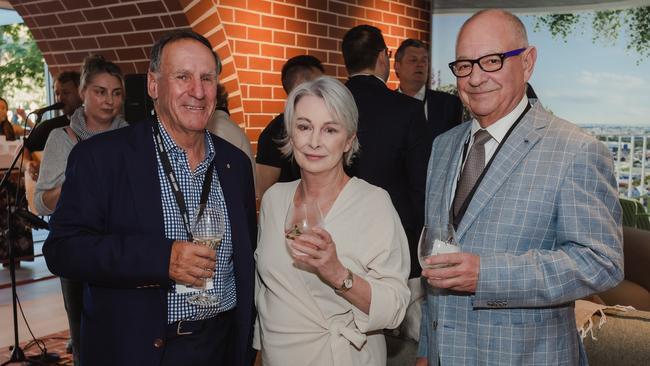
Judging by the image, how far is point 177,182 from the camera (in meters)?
1.89

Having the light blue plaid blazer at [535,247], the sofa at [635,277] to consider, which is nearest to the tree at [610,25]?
the sofa at [635,277]

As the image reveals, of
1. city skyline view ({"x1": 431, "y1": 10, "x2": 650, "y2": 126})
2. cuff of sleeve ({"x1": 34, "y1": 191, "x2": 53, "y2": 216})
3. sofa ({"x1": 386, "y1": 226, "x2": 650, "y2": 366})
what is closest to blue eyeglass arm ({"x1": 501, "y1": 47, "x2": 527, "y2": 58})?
sofa ({"x1": 386, "y1": 226, "x2": 650, "y2": 366})

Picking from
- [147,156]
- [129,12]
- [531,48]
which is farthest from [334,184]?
[129,12]

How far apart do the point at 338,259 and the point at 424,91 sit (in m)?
3.13

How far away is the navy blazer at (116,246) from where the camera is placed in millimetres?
1734

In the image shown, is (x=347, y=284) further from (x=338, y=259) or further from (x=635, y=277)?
(x=635, y=277)

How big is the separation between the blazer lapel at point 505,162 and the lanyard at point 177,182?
82cm

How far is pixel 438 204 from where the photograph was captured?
1.85 metres

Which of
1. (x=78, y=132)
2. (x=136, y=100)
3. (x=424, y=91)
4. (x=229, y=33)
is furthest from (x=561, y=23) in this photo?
(x=78, y=132)

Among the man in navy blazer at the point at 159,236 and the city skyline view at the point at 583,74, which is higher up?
the city skyline view at the point at 583,74

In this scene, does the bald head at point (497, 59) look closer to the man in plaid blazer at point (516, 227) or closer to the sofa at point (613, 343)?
the man in plaid blazer at point (516, 227)

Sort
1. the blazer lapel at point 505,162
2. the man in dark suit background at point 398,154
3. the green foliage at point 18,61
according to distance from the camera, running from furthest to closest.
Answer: the green foliage at point 18,61 → the man in dark suit background at point 398,154 → the blazer lapel at point 505,162

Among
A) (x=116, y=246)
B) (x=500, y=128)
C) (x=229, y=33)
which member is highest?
(x=229, y=33)

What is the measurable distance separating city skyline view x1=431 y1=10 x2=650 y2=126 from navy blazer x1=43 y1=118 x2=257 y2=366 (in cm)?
515
